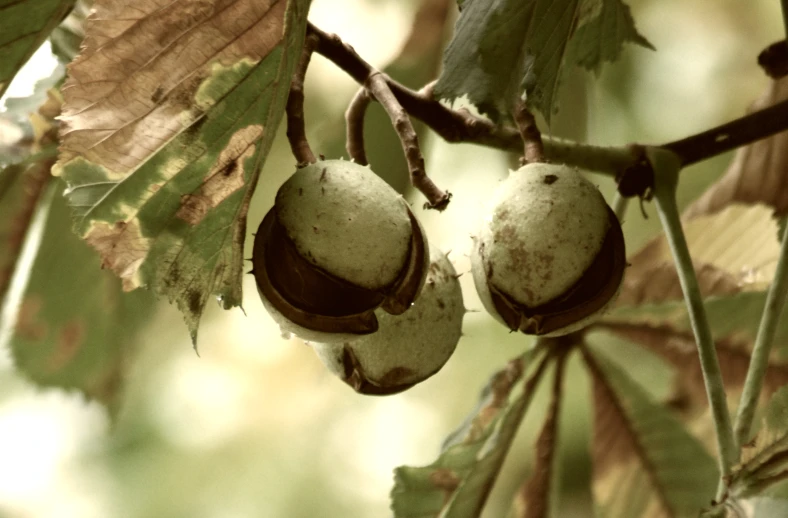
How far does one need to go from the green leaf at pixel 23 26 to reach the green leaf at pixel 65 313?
0.49 m

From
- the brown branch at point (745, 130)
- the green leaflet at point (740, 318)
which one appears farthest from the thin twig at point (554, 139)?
the green leaflet at point (740, 318)

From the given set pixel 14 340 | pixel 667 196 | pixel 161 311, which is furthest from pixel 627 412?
pixel 14 340

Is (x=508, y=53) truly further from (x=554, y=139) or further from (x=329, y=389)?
(x=329, y=389)

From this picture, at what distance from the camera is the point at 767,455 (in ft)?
2.35

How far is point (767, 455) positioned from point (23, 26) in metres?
0.67

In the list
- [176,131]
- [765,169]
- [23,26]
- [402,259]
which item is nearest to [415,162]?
[402,259]

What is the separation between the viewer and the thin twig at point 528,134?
0.79 metres

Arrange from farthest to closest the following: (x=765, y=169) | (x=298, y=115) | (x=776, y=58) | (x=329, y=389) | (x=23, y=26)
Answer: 1. (x=329, y=389)
2. (x=765, y=169)
3. (x=776, y=58)
4. (x=298, y=115)
5. (x=23, y=26)

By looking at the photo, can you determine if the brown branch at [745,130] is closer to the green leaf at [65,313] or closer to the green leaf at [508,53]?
the green leaf at [508,53]

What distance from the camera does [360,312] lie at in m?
0.73

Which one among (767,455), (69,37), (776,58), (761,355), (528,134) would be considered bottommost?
(767,455)

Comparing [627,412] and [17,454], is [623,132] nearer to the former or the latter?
[627,412]

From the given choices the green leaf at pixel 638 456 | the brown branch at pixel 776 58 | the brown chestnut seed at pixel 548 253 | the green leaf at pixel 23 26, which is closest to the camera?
the green leaf at pixel 23 26

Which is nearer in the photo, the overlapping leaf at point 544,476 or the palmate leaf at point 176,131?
the palmate leaf at point 176,131
